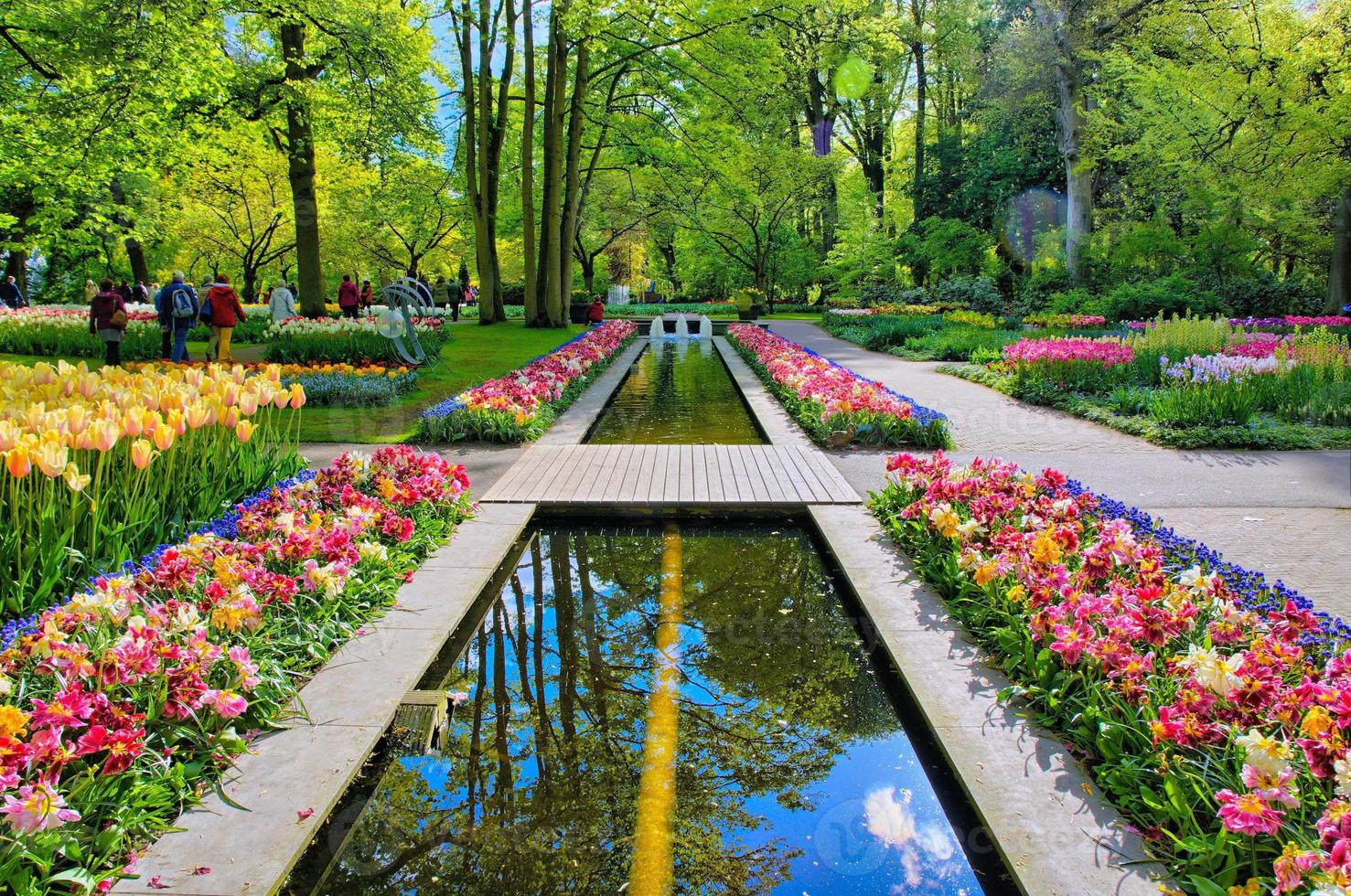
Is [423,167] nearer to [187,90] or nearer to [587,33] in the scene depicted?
[587,33]

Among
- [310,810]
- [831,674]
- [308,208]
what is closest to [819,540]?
[831,674]

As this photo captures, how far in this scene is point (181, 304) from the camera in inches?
541

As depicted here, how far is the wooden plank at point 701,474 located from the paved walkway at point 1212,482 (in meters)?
1.25

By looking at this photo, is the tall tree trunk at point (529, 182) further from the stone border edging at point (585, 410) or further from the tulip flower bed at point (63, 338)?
the tulip flower bed at point (63, 338)

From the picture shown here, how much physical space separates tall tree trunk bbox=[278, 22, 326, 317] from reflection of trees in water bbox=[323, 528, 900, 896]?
15811 millimetres

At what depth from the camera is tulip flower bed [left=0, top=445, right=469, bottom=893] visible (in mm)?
2361

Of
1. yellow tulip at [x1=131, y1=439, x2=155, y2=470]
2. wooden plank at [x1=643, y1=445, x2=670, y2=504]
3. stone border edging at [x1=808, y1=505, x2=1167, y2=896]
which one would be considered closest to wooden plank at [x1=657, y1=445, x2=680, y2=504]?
wooden plank at [x1=643, y1=445, x2=670, y2=504]

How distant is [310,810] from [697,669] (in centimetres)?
180

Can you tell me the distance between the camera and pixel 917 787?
10.2 feet

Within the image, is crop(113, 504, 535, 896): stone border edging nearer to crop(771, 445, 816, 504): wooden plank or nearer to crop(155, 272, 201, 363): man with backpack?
crop(771, 445, 816, 504): wooden plank

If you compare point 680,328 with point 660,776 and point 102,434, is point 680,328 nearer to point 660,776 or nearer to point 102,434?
point 102,434

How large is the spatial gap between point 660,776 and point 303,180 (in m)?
18.6

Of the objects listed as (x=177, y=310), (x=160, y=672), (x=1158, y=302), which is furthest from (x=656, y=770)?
(x=1158, y=302)

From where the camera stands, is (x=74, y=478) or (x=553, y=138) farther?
(x=553, y=138)
